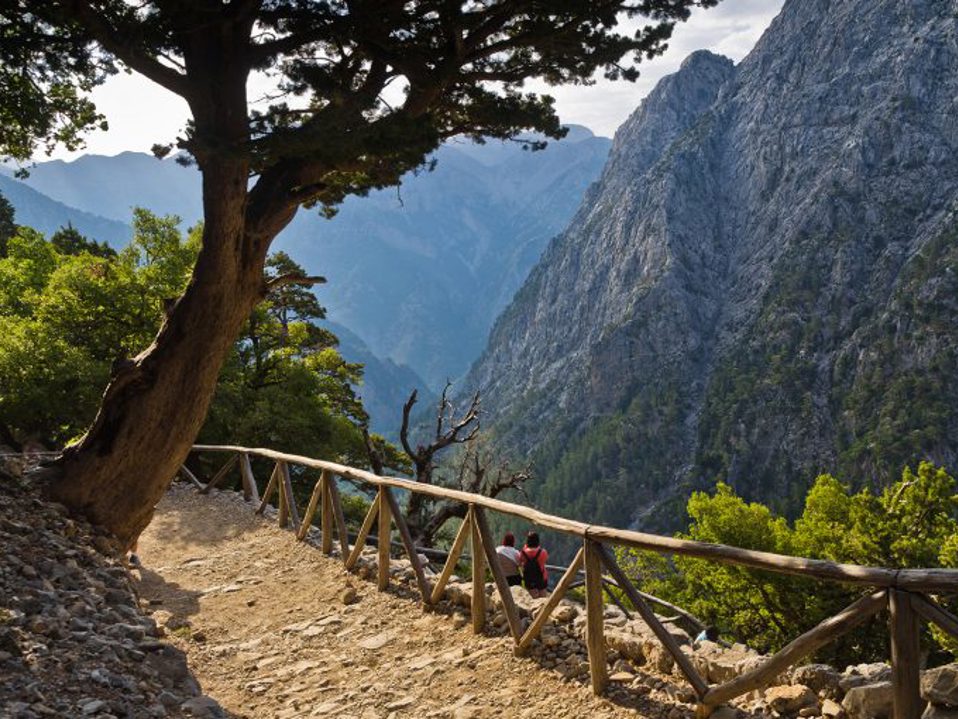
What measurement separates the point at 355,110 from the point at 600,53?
3.36 meters

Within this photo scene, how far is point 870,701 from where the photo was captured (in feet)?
15.0

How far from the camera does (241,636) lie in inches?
347

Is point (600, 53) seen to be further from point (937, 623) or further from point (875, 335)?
point (875, 335)

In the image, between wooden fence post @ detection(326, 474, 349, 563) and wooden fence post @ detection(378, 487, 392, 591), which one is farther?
wooden fence post @ detection(326, 474, 349, 563)

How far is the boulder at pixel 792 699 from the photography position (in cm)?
503

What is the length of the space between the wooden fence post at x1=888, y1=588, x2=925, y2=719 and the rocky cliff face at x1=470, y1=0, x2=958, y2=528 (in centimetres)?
11664

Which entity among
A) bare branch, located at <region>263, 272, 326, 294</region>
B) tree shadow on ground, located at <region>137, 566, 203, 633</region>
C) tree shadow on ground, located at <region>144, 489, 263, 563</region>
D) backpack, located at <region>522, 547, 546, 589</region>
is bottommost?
tree shadow on ground, located at <region>137, 566, 203, 633</region>

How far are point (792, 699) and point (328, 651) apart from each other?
5.09 meters

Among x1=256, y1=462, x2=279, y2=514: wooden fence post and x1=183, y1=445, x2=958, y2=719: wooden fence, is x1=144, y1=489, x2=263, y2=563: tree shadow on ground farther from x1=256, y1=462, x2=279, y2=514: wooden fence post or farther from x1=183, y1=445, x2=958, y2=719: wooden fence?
x1=183, y1=445, x2=958, y2=719: wooden fence

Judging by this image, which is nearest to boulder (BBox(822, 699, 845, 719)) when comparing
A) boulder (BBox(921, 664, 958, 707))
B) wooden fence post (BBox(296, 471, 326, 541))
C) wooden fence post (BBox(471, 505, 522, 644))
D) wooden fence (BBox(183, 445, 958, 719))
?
wooden fence (BBox(183, 445, 958, 719))

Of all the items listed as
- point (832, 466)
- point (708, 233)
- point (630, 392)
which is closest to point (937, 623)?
point (832, 466)

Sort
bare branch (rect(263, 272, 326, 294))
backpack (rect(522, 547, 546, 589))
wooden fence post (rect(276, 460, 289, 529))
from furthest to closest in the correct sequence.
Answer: wooden fence post (rect(276, 460, 289, 529))
backpack (rect(522, 547, 546, 589))
bare branch (rect(263, 272, 326, 294))

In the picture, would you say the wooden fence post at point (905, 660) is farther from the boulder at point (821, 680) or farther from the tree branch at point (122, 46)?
the tree branch at point (122, 46)

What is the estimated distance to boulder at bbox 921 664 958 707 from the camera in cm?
409
